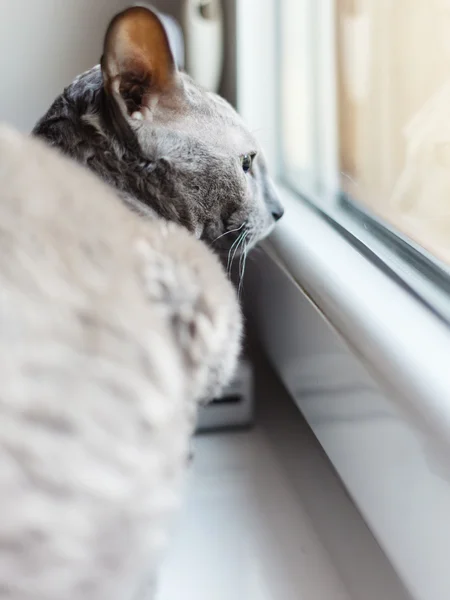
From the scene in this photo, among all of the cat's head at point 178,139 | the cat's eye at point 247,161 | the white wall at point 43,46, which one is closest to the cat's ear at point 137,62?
the cat's head at point 178,139

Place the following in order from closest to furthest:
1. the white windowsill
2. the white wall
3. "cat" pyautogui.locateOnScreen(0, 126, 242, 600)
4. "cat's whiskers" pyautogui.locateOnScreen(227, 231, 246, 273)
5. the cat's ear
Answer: "cat" pyautogui.locateOnScreen(0, 126, 242, 600) → the white windowsill → the cat's ear → "cat's whiskers" pyautogui.locateOnScreen(227, 231, 246, 273) → the white wall

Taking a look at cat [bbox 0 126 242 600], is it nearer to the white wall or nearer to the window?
the window

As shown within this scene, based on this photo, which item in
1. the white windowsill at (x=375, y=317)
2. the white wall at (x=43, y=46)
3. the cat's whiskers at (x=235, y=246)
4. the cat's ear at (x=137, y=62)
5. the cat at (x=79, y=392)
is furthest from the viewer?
the white wall at (x=43, y=46)

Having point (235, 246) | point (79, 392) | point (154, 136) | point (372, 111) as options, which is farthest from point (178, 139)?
point (79, 392)

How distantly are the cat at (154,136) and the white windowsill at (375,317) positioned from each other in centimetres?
9

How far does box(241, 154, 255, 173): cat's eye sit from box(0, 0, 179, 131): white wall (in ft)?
1.39

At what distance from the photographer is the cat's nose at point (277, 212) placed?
0.81 metres

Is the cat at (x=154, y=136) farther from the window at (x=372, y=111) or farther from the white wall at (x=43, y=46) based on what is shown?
the white wall at (x=43, y=46)

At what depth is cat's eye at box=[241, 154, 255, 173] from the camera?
0.77 meters

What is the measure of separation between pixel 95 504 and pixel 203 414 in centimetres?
52

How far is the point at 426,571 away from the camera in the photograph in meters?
0.51

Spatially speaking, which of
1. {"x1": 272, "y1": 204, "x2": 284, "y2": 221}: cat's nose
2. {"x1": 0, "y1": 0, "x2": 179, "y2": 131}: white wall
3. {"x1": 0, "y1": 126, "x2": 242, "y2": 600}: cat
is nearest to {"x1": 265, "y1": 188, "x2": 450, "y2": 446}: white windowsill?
{"x1": 272, "y1": 204, "x2": 284, "y2": 221}: cat's nose

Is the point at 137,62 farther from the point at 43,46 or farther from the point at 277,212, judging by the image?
the point at 43,46

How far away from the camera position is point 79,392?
0.34m
